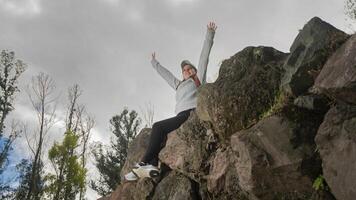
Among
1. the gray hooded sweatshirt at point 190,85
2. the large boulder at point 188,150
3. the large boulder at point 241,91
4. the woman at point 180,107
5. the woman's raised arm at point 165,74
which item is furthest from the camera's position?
the woman's raised arm at point 165,74

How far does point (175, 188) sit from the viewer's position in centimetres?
680

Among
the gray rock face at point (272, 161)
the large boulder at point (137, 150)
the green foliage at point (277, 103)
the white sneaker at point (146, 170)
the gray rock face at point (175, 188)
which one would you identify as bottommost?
the gray rock face at point (272, 161)

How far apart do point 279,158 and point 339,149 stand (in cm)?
75

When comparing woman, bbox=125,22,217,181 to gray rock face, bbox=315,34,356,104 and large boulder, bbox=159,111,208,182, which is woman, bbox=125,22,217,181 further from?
gray rock face, bbox=315,34,356,104

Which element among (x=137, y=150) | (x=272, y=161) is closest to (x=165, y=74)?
(x=137, y=150)

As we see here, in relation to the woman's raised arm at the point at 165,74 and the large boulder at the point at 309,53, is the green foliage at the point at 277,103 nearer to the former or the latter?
the large boulder at the point at 309,53

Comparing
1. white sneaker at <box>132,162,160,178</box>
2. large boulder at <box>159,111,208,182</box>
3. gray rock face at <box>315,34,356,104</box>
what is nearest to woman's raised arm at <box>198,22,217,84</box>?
large boulder at <box>159,111,208,182</box>

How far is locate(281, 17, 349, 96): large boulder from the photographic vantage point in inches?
183

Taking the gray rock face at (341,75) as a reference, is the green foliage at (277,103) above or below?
above

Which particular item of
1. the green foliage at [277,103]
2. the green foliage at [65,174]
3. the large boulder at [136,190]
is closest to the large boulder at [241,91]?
the green foliage at [277,103]

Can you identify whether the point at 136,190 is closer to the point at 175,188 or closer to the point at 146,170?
the point at 146,170

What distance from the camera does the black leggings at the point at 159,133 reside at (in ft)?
24.7

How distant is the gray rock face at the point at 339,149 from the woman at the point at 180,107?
3.71 meters

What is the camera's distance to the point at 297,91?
15.6ft
